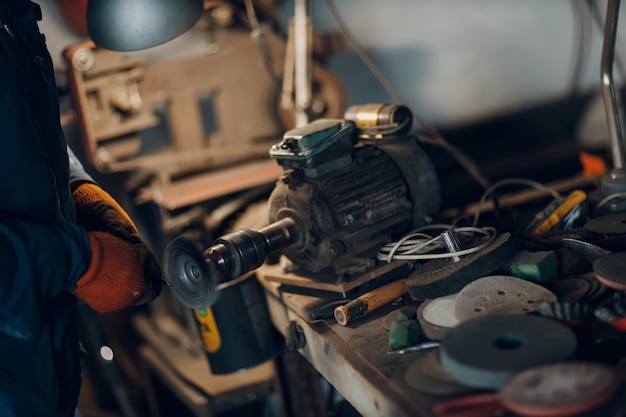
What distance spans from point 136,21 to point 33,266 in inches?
20.5

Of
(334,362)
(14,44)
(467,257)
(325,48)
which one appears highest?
(14,44)

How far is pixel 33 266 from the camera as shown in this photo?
3.49 ft

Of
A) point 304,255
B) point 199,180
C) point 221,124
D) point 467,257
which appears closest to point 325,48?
point 221,124

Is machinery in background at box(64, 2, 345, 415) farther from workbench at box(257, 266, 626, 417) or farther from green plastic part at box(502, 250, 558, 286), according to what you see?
green plastic part at box(502, 250, 558, 286)

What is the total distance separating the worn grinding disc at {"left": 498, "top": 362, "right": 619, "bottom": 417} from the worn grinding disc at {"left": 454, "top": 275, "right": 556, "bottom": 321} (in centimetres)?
19

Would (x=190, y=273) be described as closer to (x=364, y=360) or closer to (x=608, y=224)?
(x=364, y=360)

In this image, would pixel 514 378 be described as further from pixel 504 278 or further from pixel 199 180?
pixel 199 180

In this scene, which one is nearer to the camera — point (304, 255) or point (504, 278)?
point (504, 278)

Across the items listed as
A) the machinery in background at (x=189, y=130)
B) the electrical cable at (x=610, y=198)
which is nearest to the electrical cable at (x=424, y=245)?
the electrical cable at (x=610, y=198)

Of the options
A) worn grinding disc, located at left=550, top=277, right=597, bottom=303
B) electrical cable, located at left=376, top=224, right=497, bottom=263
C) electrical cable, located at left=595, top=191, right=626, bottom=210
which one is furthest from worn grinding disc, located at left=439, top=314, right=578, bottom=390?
electrical cable, located at left=595, top=191, right=626, bottom=210

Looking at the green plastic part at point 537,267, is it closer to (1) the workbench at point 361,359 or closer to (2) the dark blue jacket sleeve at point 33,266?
(1) the workbench at point 361,359

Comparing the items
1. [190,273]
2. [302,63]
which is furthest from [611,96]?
[190,273]

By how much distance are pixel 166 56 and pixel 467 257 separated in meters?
1.45

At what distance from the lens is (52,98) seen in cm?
131
